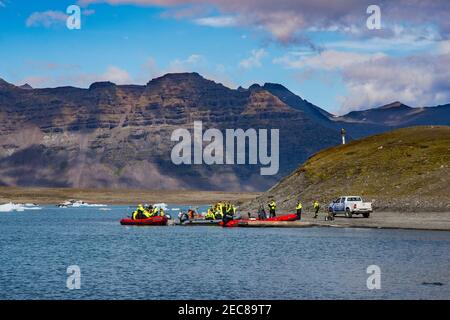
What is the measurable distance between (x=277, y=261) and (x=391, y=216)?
4034 cm

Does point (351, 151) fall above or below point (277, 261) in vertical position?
above

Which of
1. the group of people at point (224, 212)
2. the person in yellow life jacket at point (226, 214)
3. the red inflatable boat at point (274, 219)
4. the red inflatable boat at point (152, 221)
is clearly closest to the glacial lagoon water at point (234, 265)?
the red inflatable boat at point (274, 219)

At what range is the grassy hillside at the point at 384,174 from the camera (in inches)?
4171

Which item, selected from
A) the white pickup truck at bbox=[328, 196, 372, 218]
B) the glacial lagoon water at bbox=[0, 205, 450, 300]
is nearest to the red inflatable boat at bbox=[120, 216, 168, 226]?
the glacial lagoon water at bbox=[0, 205, 450, 300]

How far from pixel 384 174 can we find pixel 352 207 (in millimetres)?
22847

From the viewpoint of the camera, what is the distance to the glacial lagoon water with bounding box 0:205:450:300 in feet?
148

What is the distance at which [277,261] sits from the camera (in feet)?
200

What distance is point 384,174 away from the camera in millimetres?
120750

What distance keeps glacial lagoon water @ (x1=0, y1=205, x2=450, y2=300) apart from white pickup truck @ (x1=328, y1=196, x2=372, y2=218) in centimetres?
904

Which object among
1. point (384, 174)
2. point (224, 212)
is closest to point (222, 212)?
point (224, 212)

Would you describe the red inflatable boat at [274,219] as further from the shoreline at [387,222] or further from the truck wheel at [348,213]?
the truck wheel at [348,213]

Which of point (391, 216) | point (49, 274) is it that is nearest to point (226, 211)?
point (391, 216)

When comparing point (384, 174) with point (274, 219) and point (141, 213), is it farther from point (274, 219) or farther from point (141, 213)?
point (141, 213)
